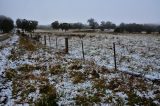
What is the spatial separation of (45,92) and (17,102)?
151 centimetres

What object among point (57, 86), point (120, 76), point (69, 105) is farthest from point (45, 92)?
point (120, 76)

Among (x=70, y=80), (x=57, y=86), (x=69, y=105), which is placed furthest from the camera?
(x=70, y=80)

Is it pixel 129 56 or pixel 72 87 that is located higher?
pixel 129 56

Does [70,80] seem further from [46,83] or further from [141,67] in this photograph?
[141,67]

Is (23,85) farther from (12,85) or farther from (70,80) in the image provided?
(70,80)

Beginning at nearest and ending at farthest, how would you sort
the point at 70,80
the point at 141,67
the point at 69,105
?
1. the point at 69,105
2. the point at 70,80
3. the point at 141,67

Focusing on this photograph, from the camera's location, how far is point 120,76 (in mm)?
13203

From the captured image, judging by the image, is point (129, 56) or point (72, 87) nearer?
point (72, 87)

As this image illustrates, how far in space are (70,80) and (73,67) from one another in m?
2.61

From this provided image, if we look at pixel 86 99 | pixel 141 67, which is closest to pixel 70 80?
pixel 86 99

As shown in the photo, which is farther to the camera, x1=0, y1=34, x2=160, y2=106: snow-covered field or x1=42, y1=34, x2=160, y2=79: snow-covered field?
x1=42, y1=34, x2=160, y2=79: snow-covered field

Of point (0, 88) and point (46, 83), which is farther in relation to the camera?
point (46, 83)

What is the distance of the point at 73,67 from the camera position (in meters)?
15.3

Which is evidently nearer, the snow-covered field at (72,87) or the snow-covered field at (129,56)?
the snow-covered field at (72,87)
